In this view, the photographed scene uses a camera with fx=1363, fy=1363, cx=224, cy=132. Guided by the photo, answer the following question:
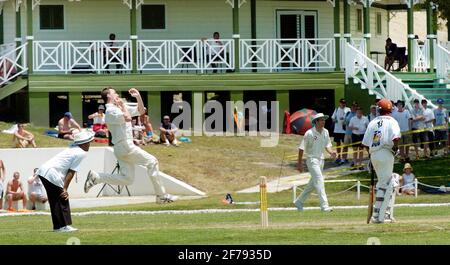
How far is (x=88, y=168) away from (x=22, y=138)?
2146 mm

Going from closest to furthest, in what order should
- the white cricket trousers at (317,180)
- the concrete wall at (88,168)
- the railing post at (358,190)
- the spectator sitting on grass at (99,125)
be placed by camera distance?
the white cricket trousers at (317,180)
the railing post at (358,190)
the concrete wall at (88,168)
the spectator sitting on grass at (99,125)

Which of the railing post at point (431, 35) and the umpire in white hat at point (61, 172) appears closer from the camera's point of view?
the umpire in white hat at point (61, 172)

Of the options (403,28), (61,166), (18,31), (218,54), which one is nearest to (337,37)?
(218,54)

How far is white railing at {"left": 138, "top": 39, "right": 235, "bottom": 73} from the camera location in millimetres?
40625

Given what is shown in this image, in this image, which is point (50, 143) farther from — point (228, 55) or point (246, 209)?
point (246, 209)

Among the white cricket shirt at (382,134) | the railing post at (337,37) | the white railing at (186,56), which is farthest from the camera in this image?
the railing post at (337,37)

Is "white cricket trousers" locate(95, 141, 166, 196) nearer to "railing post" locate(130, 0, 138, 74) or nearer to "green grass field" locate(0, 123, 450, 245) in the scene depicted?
"green grass field" locate(0, 123, 450, 245)

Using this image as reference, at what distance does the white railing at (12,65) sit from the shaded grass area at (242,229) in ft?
48.5

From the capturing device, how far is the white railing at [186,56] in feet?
133

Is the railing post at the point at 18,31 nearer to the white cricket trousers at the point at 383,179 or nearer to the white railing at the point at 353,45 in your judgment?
the white railing at the point at 353,45

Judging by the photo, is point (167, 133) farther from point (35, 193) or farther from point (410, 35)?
point (410, 35)

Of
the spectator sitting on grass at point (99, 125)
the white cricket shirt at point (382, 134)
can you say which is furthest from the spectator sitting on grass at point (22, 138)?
the white cricket shirt at point (382, 134)

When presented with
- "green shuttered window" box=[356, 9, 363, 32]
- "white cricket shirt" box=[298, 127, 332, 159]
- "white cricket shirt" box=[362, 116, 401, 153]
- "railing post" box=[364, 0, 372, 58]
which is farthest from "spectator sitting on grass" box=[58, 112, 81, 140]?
"white cricket shirt" box=[362, 116, 401, 153]

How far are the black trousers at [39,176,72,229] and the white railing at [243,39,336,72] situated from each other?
2131cm
